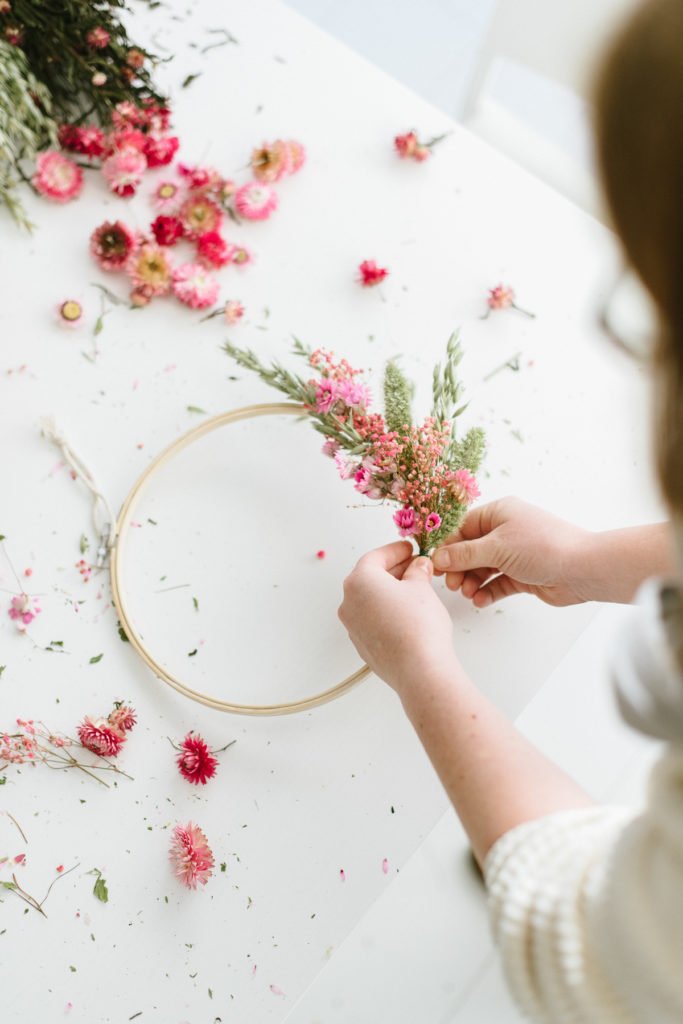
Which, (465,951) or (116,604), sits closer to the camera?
(465,951)

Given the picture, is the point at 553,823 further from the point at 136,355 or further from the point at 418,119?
the point at 418,119

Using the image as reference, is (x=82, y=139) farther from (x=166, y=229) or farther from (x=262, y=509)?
(x=262, y=509)

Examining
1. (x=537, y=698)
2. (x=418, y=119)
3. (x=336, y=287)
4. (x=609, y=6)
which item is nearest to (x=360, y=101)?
(x=418, y=119)

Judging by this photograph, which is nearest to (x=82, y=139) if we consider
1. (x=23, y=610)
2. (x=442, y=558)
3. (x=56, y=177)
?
(x=56, y=177)

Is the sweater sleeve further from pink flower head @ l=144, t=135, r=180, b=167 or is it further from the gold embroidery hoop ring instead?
pink flower head @ l=144, t=135, r=180, b=167

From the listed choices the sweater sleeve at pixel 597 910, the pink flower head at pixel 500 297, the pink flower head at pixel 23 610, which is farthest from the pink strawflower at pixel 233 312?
the sweater sleeve at pixel 597 910

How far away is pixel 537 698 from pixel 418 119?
85cm

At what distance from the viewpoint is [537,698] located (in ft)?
3.32

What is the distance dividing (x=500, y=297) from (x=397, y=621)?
0.53 m

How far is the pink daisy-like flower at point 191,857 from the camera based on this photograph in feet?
3.07

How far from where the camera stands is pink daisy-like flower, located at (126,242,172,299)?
1.15 m

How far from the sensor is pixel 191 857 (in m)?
0.94

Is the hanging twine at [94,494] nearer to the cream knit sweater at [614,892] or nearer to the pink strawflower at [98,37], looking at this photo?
the pink strawflower at [98,37]

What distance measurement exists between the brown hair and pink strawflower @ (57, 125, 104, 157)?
3.25 feet
